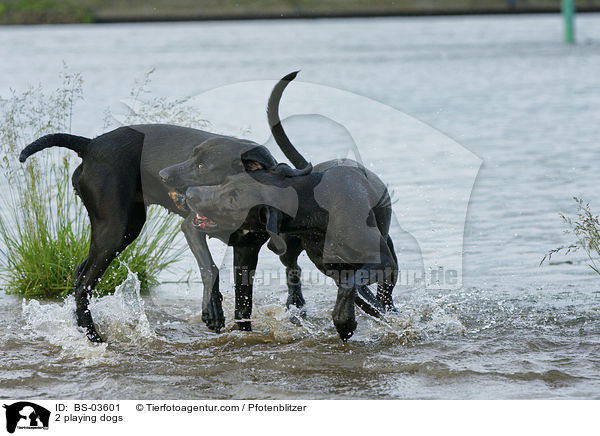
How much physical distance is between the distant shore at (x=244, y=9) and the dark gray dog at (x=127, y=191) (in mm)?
49467

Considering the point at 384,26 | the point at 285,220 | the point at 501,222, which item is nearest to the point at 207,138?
the point at 285,220

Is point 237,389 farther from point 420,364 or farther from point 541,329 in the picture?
point 541,329

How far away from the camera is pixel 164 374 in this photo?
17.3ft

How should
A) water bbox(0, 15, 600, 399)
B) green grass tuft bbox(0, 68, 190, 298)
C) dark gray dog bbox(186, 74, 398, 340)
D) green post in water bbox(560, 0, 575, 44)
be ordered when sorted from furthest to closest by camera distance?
green post in water bbox(560, 0, 575, 44) → green grass tuft bbox(0, 68, 190, 298) → dark gray dog bbox(186, 74, 398, 340) → water bbox(0, 15, 600, 399)

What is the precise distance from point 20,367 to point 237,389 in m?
1.32

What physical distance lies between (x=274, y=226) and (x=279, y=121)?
3.06 ft

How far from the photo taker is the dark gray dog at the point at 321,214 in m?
5.16

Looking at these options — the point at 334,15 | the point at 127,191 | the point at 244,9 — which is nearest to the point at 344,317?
the point at 127,191

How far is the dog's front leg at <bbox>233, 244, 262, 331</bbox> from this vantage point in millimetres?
5695

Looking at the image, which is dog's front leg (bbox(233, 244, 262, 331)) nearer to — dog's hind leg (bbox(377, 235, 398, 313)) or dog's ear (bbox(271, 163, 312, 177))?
dog's ear (bbox(271, 163, 312, 177))

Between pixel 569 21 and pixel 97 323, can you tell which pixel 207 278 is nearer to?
pixel 97 323

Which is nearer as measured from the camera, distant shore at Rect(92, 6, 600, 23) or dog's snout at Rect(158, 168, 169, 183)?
dog's snout at Rect(158, 168, 169, 183)
